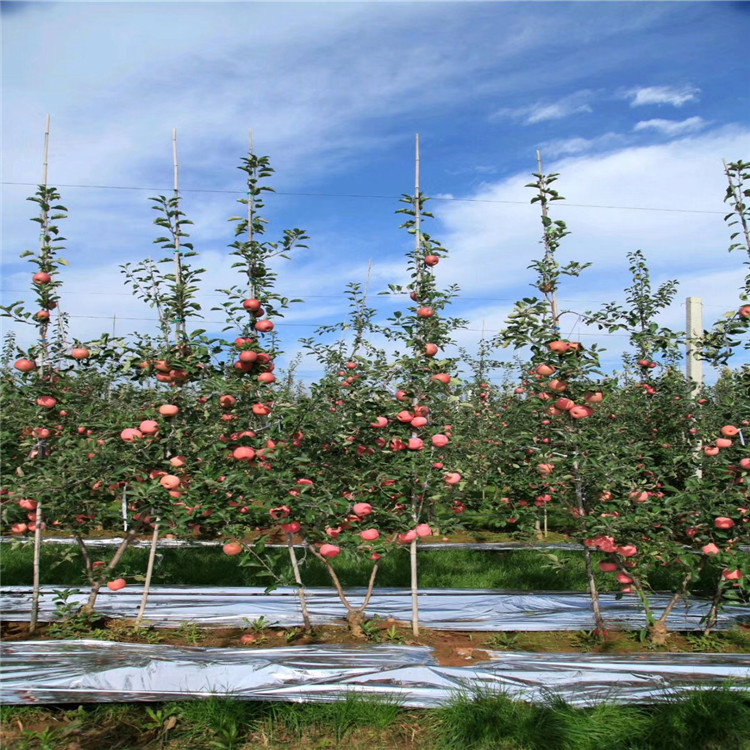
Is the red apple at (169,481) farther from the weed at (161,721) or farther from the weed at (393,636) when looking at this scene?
the weed at (393,636)

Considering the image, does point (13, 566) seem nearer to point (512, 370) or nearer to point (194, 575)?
point (194, 575)

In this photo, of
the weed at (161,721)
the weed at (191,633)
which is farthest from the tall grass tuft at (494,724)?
the weed at (191,633)

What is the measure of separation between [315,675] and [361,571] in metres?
2.46

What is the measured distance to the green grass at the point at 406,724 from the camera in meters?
2.50

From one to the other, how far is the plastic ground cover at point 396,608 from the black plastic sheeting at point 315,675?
0.76m

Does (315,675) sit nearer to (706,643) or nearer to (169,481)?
(169,481)

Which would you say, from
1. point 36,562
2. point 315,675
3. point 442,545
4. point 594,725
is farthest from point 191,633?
point 442,545

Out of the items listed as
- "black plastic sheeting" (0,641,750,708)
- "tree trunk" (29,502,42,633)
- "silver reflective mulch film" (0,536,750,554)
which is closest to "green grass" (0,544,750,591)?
"silver reflective mulch film" (0,536,750,554)

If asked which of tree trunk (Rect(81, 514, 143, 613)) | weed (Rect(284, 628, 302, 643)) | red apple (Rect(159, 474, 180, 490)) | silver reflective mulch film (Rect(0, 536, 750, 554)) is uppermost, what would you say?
red apple (Rect(159, 474, 180, 490))

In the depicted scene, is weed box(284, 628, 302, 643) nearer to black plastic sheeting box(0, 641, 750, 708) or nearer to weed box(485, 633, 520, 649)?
black plastic sheeting box(0, 641, 750, 708)

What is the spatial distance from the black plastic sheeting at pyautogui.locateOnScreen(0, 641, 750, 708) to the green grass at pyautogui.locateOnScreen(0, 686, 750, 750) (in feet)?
0.22

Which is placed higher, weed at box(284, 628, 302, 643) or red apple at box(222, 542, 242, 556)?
red apple at box(222, 542, 242, 556)

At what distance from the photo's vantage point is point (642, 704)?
109 inches

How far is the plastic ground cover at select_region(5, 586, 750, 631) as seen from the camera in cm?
392
